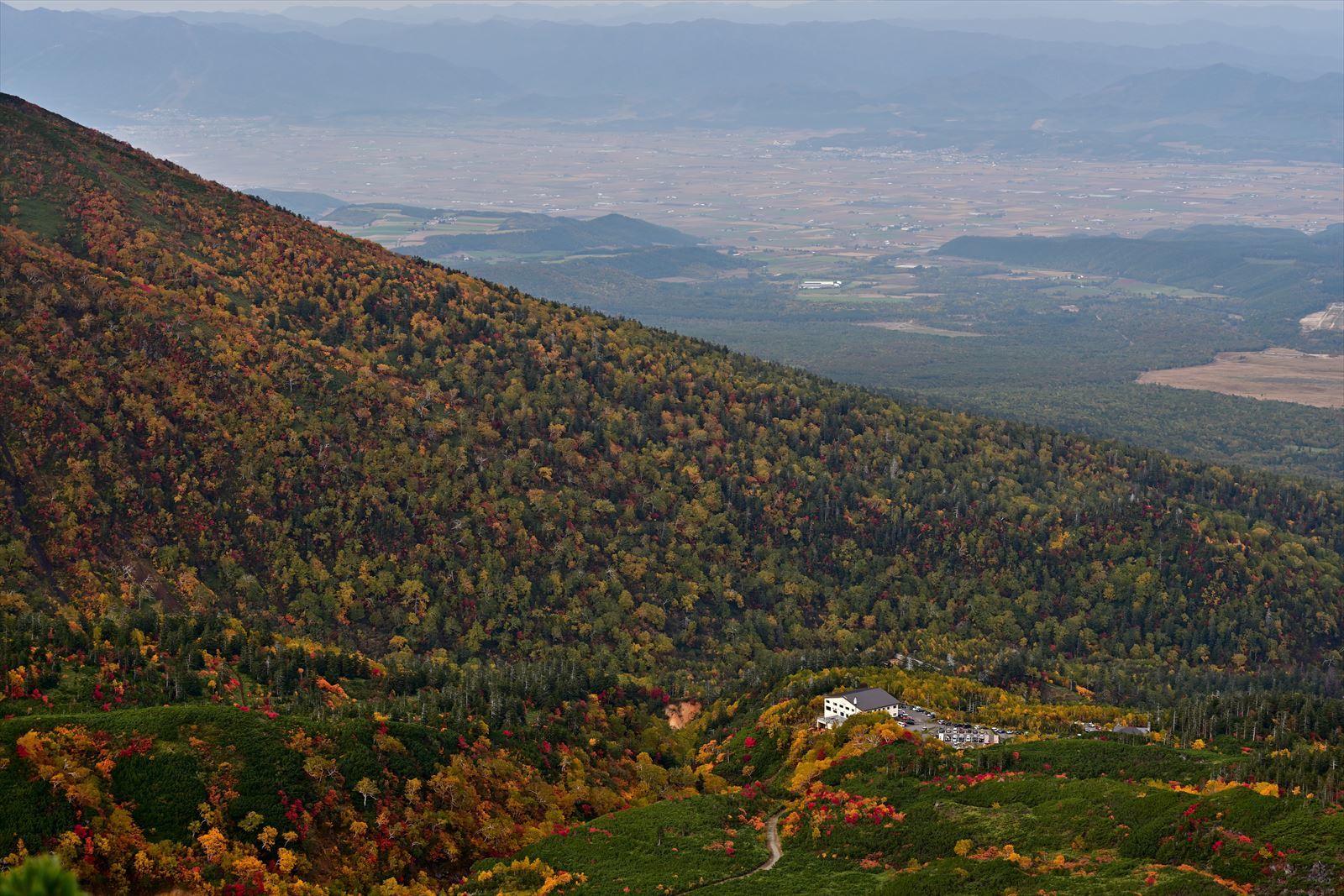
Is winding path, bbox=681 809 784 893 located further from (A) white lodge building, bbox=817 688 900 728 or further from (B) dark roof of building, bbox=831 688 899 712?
(B) dark roof of building, bbox=831 688 899 712

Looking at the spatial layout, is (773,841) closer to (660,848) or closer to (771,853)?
(771,853)

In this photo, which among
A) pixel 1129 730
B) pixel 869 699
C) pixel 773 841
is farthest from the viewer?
pixel 1129 730

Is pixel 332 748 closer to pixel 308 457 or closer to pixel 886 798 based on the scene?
pixel 886 798

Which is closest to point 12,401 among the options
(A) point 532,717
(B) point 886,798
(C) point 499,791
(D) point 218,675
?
(D) point 218,675

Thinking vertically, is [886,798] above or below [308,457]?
below

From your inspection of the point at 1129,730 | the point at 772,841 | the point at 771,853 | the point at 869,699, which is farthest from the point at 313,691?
the point at 1129,730

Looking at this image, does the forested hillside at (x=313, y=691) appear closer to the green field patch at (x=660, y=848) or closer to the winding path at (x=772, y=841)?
the green field patch at (x=660, y=848)

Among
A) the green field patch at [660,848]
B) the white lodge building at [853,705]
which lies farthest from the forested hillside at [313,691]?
the white lodge building at [853,705]

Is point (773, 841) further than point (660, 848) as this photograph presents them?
Yes
